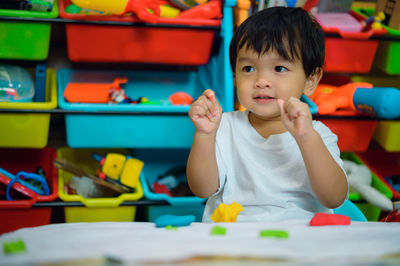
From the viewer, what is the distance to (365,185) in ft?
4.49

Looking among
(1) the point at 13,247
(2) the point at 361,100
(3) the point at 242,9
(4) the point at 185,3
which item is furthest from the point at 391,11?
(1) the point at 13,247

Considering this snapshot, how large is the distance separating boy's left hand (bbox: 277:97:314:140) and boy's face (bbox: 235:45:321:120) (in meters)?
0.09

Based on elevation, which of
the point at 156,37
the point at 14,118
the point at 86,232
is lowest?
the point at 14,118

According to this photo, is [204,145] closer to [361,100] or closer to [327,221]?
[327,221]

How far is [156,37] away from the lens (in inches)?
51.0

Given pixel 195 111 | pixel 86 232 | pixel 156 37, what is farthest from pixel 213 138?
pixel 156 37

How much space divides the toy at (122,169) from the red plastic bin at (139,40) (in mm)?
278

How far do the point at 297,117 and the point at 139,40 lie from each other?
646 millimetres

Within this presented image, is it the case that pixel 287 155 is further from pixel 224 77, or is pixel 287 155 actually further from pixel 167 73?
pixel 167 73

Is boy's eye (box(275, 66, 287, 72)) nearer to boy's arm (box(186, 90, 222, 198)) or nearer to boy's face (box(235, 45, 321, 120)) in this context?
boy's face (box(235, 45, 321, 120))

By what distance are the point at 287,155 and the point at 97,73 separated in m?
0.87

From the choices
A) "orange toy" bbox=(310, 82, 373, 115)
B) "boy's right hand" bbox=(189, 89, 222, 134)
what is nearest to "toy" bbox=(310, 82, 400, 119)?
"orange toy" bbox=(310, 82, 373, 115)

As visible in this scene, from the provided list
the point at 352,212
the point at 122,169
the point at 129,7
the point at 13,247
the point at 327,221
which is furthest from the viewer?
the point at 122,169

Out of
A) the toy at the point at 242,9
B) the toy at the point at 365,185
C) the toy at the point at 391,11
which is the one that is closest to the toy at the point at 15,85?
the toy at the point at 242,9
